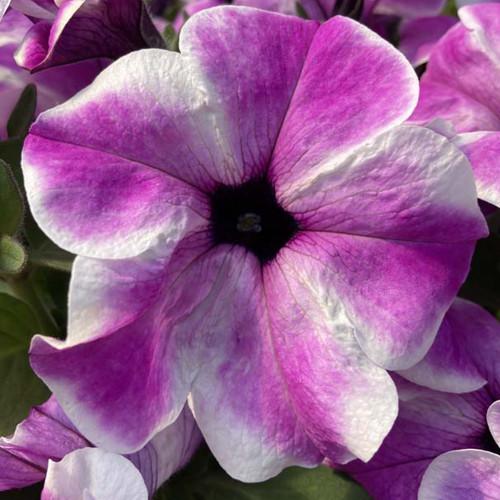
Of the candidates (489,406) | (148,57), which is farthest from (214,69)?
(489,406)

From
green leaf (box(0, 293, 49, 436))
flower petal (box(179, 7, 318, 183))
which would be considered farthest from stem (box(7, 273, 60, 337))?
flower petal (box(179, 7, 318, 183))

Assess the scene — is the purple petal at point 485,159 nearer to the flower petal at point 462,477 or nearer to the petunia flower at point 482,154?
the petunia flower at point 482,154

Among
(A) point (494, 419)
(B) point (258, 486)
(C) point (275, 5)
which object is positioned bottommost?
(B) point (258, 486)

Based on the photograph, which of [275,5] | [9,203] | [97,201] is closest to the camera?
[97,201]

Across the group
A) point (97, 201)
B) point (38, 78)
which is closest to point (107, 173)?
point (97, 201)

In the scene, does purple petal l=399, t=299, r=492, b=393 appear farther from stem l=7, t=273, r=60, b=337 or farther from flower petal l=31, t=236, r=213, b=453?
stem l=7, t=273, r=60, b=337

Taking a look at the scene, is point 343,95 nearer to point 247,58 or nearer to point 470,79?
point 247,58
